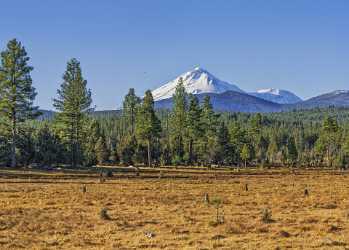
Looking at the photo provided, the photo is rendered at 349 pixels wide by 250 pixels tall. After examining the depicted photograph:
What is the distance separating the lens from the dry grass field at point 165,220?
1806 centimetres

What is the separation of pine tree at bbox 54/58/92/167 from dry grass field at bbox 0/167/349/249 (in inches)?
1417

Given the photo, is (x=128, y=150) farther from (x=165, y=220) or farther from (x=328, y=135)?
(x=165, y=220)

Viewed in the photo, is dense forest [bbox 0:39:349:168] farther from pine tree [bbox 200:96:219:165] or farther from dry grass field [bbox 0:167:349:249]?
dry grass field [bbox 0:167:349:249]

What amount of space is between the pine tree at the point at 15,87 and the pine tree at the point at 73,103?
11.2 metres

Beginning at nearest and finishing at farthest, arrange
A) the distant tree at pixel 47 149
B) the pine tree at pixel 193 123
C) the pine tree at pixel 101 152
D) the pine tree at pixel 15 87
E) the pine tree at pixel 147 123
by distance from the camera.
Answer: the pine tree at pixel 15 87
the distant tree at pixel 47 149
the pine tree at pixel 147 123
the pine tree at pixel 193 123
the pine tree at pixel 101 152

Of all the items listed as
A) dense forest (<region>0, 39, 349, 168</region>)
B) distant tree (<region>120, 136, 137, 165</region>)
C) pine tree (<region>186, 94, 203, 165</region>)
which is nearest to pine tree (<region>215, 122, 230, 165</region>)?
dense forest (<region>0, 39, 349, 168</region>)

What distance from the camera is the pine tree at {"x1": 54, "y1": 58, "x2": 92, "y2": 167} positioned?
72.4 meters

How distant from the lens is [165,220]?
2325 cm

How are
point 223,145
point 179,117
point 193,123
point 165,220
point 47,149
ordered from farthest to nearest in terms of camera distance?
point 223,145
point 179,117
point 193,123
point 47,149
point 165,220

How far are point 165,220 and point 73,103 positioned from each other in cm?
5171

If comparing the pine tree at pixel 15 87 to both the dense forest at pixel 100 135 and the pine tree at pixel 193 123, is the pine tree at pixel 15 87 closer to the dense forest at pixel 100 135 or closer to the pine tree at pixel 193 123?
the dense forest at pixel 100 135

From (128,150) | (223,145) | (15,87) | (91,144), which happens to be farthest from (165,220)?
(223,145)

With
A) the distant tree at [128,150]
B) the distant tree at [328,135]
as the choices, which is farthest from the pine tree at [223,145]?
the distant tree at [328,135]

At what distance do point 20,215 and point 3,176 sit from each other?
2510cm
